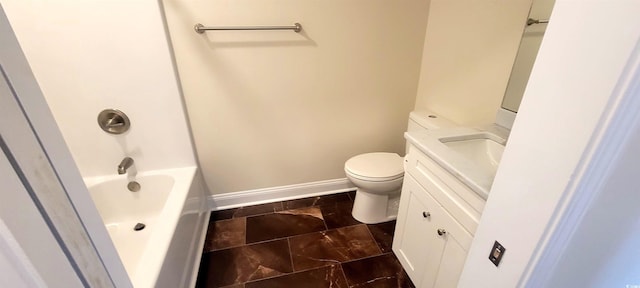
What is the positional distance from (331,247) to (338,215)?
1.04 feet

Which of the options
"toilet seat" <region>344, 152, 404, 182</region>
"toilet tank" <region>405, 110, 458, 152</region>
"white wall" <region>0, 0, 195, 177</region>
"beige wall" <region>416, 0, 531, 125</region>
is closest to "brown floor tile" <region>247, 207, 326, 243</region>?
"toilet seat" <region>344, 152, 404, 182</region>

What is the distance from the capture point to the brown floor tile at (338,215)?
1.84 m

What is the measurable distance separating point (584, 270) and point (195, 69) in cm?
181

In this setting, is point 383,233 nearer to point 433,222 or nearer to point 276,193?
point 433,222

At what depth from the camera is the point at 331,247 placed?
5.38 ft

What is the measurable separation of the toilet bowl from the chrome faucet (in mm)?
1343

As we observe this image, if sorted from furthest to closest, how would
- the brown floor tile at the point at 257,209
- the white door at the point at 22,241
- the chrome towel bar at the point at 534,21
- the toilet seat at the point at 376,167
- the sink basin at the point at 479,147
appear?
the brown floor tile at the point at 257,209 < the toilet seat at the point at 376,167 < the sink basin at the point at 479,147 < the chrome towel bar at the point at 534,21 < the white door at the point at 22,241

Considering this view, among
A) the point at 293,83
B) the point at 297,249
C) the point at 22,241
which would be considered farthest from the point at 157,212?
the point at 22,241

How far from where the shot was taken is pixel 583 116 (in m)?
0.41

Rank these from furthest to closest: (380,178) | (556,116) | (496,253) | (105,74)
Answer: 1. (380,178)
2. (105,74)
3. (496,253)
4. (556,116)

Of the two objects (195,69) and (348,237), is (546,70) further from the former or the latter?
(195,69)

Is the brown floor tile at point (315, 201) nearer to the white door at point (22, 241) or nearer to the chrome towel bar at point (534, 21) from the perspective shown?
the chrome towel bar at point (534, 21)

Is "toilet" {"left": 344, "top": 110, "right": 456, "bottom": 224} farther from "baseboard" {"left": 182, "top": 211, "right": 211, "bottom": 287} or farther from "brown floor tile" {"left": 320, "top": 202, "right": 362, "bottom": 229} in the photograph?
"baseboard" {"left": 182, "top": 211, "right": 211, "bottom": 287}

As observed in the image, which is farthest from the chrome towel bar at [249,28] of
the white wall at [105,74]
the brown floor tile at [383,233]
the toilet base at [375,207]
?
the brown floor tile at [383,233]
